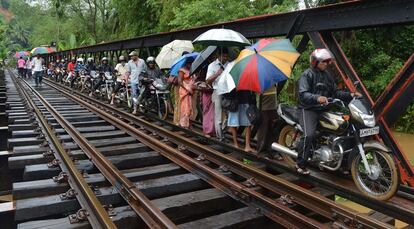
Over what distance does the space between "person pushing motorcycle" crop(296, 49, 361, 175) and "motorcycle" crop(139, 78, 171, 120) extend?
559cm

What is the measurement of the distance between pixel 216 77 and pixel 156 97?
3835mm

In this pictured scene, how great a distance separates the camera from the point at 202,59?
7.74m

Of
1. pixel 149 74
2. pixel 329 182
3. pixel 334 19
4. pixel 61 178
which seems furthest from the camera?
pixel 149 74

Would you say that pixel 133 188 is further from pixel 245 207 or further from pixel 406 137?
pixel 406 137

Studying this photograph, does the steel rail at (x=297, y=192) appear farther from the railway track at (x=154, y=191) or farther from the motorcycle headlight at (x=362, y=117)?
the motorcycle headlight at (x=362, y=117)

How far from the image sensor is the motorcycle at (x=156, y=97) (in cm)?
1040

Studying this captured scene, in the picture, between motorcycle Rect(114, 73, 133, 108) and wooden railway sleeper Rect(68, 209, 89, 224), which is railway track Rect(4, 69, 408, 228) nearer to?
wooden railway sleeper Rect(68, 209, 89, 224)

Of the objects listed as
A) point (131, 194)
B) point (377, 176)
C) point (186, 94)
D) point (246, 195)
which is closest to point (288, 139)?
point (377, 176)

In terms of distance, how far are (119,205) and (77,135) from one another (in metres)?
3.50

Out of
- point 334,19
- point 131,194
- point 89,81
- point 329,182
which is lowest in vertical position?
point 131,194

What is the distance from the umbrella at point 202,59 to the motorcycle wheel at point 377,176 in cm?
375

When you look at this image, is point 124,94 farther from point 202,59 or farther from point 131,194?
point 131,194

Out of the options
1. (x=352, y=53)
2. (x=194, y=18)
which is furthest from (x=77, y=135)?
(x=352, y=53)

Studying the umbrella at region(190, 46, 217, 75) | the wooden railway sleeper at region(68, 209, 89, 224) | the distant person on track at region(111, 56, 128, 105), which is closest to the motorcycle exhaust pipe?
the umbrella at region(190, 46, 217, 75)
